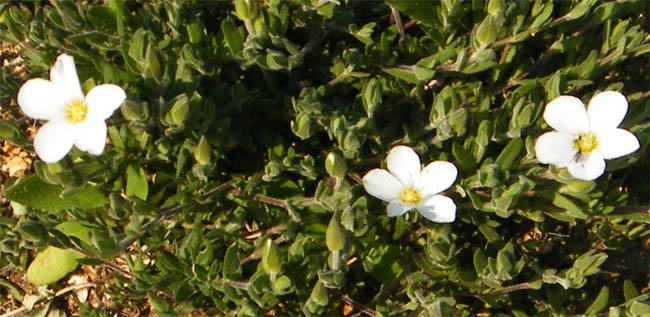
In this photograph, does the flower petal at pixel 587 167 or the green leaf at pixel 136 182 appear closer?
the flower petal at pixel 587 167

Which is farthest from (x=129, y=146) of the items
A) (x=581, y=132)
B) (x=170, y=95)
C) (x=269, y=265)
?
(x=581, y=132)

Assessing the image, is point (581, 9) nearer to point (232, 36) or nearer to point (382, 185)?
point (382, 185)

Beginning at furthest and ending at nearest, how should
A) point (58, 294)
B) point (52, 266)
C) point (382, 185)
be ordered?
1. point (58, 294)
2. point (52, 266)
3. point (382, 185)

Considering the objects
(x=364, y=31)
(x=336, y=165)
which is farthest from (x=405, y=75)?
(x=336, y=165)

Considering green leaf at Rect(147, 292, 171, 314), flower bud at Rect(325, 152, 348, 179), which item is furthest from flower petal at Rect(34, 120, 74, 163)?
flower bud at Rect(325, 152, 348, 179)

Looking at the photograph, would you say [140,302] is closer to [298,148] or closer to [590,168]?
[298,148]

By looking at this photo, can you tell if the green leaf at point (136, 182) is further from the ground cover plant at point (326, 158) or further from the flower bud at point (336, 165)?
the flower bud at point (336, 165)

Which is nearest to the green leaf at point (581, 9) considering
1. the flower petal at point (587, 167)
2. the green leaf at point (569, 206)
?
the flower petal at point (587, 167)
